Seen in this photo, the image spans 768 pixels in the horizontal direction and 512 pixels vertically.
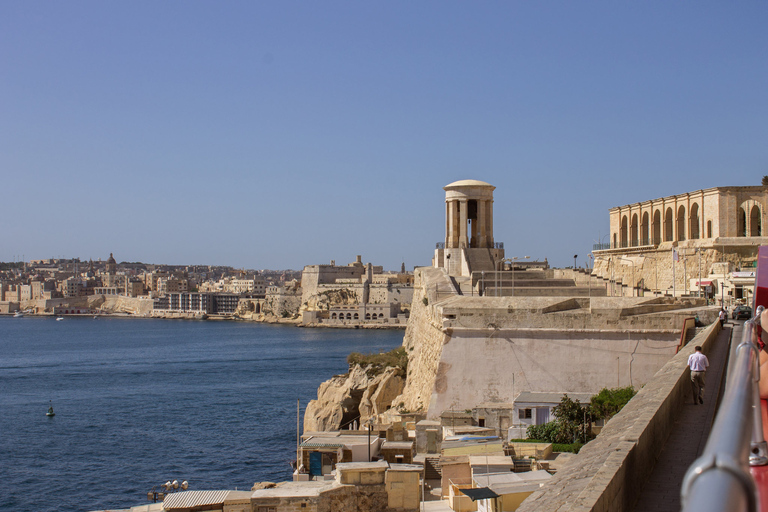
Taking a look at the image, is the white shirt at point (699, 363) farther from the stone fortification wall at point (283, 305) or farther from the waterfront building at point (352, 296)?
the stone fortification wall at point (283, 305)

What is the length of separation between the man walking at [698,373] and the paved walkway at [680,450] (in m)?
0.06

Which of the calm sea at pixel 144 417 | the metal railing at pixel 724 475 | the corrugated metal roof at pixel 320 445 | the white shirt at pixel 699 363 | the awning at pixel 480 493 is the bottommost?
the calm sea at pixel 144 417

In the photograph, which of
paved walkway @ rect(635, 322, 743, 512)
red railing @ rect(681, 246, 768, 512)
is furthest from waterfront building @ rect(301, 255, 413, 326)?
red railing @ rect(681, 246, 768, 512)

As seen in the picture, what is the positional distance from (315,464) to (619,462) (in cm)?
1088

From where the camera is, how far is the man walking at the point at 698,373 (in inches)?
246

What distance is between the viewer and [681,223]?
831 inches

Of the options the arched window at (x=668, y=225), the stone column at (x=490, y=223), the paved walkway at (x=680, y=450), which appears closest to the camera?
the paved walkway at (x=680, y=450)

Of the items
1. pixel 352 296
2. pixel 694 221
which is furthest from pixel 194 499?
pixel 352 296

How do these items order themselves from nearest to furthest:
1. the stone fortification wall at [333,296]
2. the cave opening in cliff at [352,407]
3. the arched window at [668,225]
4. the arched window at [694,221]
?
the arched window at [694,221] → the cave opening in cliff at [352,407] → the arched window at [668,225] → the stone fortification wall at [333,296]

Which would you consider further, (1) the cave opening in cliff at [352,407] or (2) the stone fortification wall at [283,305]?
(2) the stone fortification wall at [283,305]

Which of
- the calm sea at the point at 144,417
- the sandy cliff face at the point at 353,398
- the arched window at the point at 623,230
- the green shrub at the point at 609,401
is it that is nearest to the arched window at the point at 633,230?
the arched window at the point at 623,230

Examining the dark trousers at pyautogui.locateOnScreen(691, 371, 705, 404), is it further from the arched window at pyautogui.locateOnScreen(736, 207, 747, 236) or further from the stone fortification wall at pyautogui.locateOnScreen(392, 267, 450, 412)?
the arched window at pyautogui.locateOnScreen(736, 207, 747, 236)

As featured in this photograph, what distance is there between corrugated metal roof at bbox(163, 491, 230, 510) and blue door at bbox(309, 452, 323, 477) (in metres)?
2.44

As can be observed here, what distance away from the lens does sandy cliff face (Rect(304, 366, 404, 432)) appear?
1978cm
